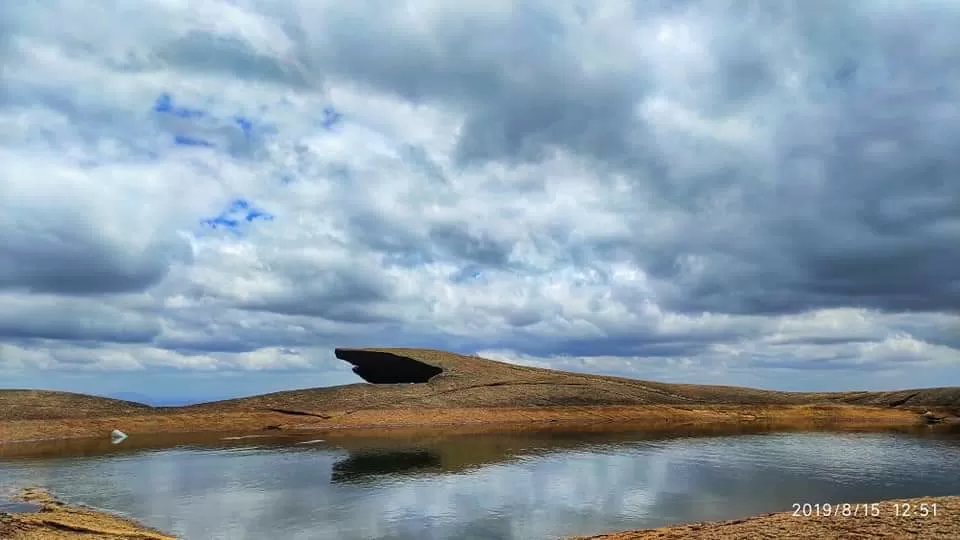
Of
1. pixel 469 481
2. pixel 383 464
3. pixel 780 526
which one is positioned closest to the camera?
pixel 780 526

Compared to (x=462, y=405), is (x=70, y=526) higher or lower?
lower

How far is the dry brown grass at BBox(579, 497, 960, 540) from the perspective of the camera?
13.4 m

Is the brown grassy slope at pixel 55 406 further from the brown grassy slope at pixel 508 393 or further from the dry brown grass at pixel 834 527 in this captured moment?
the dry brown grass at pixel 834 527

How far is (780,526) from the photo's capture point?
15.0m

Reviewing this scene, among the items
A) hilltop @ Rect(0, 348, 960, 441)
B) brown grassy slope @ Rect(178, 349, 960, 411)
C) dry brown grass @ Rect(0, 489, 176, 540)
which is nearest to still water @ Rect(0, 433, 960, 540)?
dry brown grass @ Rect(0, 489, 176, 540)

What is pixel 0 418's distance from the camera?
47781 mm

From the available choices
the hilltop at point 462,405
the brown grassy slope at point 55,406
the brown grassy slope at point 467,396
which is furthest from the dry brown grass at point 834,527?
the brown grassy slope at point 55,406

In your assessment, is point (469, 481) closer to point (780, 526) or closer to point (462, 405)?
point (780, 526)

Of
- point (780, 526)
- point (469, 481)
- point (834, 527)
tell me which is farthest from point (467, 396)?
point (834, 527)

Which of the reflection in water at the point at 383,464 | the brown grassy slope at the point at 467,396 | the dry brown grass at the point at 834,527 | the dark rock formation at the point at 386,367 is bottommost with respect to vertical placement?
the reflection in water at the point at 383,464

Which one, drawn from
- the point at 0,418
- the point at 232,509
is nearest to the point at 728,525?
the point at 232,509

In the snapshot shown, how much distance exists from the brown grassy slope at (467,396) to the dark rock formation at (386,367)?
170mm

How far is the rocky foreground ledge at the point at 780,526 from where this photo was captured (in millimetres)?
13672

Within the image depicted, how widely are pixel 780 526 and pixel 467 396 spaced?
155 feet
